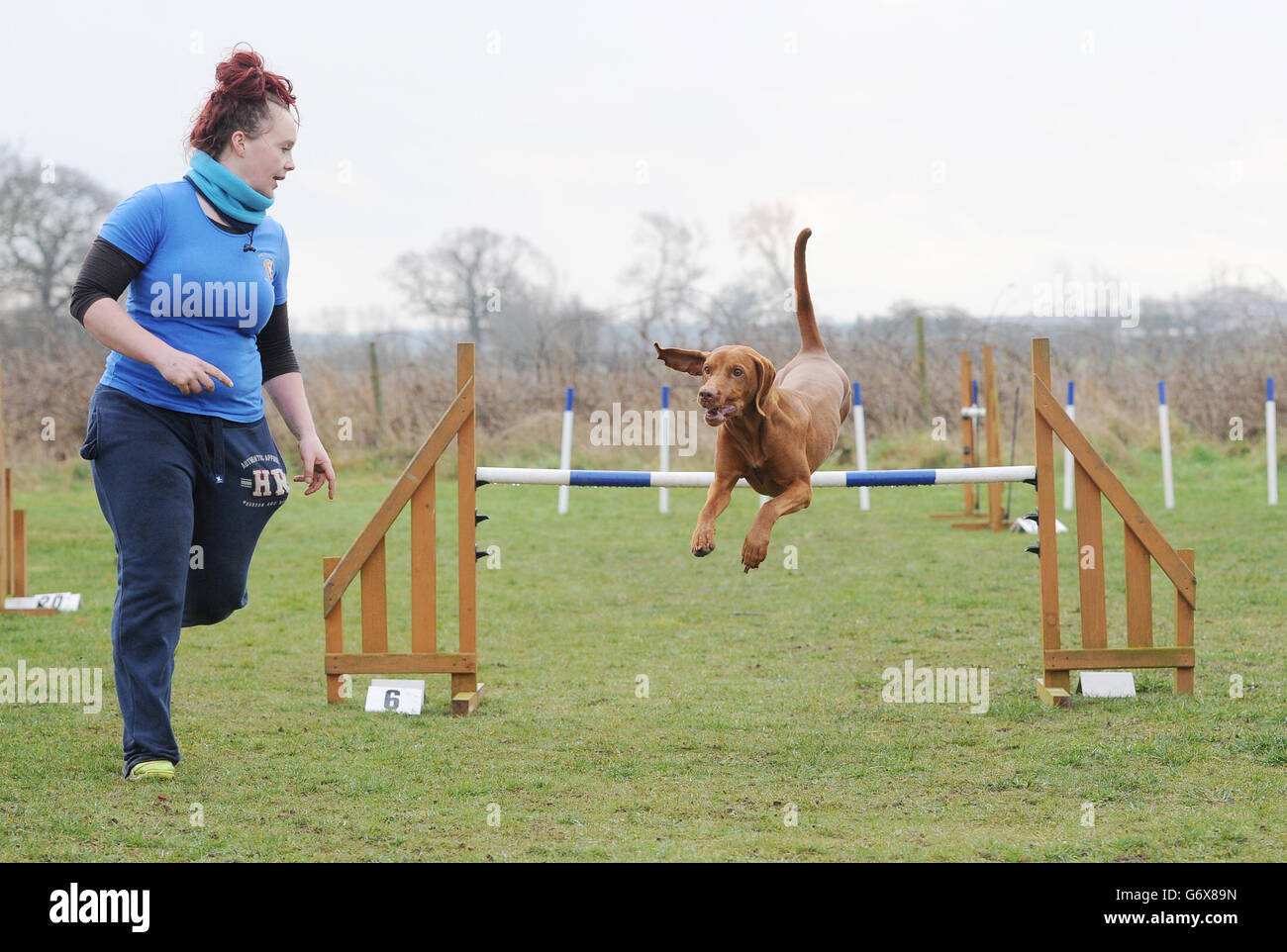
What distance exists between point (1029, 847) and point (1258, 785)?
1.01m

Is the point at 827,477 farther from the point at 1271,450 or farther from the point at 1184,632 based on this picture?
the point at 1271,450

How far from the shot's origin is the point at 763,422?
3621 mm

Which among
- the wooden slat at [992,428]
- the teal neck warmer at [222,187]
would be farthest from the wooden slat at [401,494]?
the wooden slat at [992,428]

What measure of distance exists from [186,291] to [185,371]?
0.36m

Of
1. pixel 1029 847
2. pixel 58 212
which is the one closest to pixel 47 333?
pixel 58 212

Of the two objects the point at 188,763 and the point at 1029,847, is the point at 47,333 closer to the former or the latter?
the point at 188,763

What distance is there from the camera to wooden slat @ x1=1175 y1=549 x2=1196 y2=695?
4934 mm

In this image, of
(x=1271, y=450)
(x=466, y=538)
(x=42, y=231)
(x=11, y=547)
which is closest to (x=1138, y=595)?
(x=466, y=538)

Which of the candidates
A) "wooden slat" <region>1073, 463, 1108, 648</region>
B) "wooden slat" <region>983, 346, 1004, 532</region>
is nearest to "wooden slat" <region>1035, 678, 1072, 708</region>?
"wooden slat" <region>1073, 463, 1108, 648</region>

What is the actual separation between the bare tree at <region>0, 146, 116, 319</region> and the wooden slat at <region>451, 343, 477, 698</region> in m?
17.9

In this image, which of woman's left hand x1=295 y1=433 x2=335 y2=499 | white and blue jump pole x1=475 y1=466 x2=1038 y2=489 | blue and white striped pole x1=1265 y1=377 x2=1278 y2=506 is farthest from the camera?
blue and white striped pole x1=1265 y1=377 x2=1278 y2=506

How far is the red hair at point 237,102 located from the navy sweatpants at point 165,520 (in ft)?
2.54

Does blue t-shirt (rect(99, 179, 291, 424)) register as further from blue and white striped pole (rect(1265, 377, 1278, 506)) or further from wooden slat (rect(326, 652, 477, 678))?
blue and white striped pole (rect(1265, 377, 1278, 506))

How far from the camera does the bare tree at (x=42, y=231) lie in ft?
68.0
